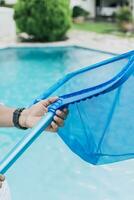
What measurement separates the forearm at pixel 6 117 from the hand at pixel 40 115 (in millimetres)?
112

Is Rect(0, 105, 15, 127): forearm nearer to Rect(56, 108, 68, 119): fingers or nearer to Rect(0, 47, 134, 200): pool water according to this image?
Rect(56, 108, 68, 119): fingers

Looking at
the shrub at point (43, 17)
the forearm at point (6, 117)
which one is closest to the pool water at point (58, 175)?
the forearm at point (6, 117)

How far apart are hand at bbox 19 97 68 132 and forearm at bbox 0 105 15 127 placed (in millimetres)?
112

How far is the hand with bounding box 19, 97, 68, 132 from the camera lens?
8.43ft

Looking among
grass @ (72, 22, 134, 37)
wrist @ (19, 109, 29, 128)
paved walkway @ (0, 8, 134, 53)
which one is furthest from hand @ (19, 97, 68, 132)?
grass @ (72, 22, 134, 37)

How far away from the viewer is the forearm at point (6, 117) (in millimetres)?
2994

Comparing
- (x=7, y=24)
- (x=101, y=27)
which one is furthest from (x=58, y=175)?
(x=101, y=27)

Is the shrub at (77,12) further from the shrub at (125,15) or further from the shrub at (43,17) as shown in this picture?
the shrub at (43,17)

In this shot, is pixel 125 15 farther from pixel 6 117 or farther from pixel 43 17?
pixel 6 117

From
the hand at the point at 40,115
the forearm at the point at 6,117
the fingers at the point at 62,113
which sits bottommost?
the forearm at the point at 6,117

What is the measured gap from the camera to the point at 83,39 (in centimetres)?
1767

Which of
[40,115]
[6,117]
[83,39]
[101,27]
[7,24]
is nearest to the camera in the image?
[40,115]

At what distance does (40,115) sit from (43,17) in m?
14.9

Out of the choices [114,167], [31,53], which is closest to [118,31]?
[31,53]
